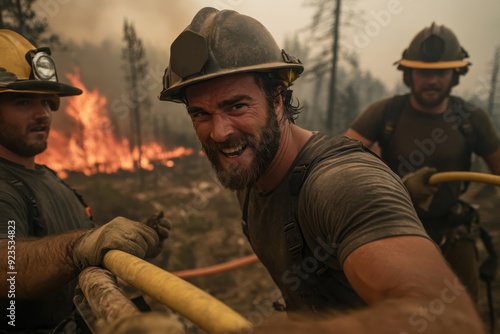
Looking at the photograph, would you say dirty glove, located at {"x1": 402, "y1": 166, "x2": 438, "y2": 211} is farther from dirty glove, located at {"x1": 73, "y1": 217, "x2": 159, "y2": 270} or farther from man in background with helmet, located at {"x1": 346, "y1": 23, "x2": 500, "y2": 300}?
dirty glove, located at {"x1": 73, "y1": 217, "x2": 159, "y2": 270}

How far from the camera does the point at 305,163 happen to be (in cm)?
180

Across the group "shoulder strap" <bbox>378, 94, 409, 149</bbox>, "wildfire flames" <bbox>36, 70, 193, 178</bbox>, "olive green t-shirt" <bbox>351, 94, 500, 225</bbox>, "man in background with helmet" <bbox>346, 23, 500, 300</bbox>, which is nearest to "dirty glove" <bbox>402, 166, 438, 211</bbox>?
"man in background with helmet" <bbox>346, 23, 500, 300</bbox>

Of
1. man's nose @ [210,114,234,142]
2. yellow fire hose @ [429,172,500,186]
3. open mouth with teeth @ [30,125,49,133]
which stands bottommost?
yellow fire hose @ [429,172,500,186]

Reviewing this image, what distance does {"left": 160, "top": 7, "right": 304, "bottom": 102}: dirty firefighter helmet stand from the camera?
1901 millimetres

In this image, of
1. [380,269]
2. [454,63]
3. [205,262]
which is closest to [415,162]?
[454,63]

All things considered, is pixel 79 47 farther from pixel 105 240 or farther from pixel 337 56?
pixel 105 240

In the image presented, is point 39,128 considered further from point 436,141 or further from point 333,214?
point 436,141

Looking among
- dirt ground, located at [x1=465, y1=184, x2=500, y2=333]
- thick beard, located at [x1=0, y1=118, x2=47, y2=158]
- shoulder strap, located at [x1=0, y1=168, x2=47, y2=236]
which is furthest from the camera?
dirt ground, located at [x1=465, y1=184, x2=500, y2=333]

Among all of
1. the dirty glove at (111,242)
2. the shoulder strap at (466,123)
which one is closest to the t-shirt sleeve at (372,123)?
the shoulder strap at (466,123)

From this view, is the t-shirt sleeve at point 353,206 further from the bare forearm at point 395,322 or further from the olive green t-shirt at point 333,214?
the bare forearm at point 395,322

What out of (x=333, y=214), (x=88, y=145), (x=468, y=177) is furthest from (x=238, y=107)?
(x=88, y=145)

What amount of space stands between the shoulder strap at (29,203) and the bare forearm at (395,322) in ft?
7.35

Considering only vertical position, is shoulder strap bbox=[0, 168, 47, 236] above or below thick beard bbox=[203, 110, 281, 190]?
below

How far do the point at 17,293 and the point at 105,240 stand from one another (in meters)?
0.81
